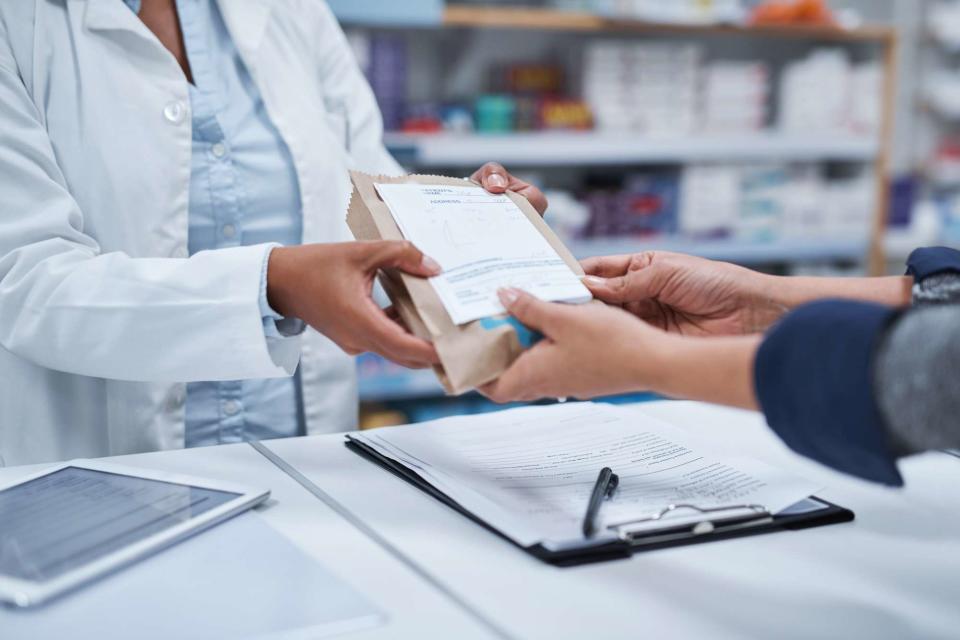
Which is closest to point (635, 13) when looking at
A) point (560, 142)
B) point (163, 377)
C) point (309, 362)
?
point (560, 142)

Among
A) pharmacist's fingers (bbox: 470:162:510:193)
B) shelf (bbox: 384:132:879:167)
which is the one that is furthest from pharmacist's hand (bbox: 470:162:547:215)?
shelf (bbox: 384:132:879:167)

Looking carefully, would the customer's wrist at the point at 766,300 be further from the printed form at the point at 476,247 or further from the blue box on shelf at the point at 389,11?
the blue box on shelf at the point at 389,11

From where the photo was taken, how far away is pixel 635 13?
300cm

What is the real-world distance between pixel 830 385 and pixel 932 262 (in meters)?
0.46

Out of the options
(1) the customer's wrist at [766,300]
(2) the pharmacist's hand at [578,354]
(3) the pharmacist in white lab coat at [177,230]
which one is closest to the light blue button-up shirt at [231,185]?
(3) the pharmacist in white lab coat at [177,230]

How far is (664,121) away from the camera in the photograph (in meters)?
3.21

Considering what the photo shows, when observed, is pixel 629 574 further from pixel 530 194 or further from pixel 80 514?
pixel 530 194

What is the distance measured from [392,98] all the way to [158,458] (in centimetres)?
194

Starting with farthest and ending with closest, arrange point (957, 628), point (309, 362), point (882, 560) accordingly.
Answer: point (309, 362) < point (882, 560) < point (957, 628)

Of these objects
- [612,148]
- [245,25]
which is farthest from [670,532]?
[612,148]

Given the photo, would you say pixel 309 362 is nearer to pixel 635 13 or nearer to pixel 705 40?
pixel 635 13

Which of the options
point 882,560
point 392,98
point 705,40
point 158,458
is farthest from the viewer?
point 705,40

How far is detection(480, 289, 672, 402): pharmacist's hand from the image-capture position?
0.91m

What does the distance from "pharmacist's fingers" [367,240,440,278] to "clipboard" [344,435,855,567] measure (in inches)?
9.3
